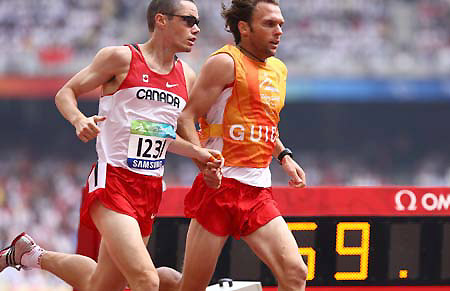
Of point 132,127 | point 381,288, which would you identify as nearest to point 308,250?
point 381,288

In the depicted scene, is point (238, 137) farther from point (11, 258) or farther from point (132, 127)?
point (11, 258)

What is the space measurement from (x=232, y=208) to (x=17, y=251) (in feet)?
5.38

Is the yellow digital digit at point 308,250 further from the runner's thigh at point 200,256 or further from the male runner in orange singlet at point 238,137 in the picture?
the runner's thigh at point 200,256

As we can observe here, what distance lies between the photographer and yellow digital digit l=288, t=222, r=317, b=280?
6.74 m

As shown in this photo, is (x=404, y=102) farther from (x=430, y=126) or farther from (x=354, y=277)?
(x=354, y=277)

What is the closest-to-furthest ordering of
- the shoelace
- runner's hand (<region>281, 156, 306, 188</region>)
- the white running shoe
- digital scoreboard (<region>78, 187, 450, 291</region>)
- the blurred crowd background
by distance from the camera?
1. runner's hand (<region>281, 156, 306, 188</region>)
2. the white running shoe
3. the shoelace
4. digital scoreboard (<region>78, 187, 450, 291</region>)
5. the blurred crowd background

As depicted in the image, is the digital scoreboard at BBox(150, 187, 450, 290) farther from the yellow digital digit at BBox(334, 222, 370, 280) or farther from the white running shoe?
the white running shoe

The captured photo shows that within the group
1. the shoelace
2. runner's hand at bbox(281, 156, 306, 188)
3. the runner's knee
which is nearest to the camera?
the runner's knee

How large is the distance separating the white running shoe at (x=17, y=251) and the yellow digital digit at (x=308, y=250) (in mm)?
1694

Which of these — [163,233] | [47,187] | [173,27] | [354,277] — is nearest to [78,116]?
[173,27]

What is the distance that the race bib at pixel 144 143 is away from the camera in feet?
17.5

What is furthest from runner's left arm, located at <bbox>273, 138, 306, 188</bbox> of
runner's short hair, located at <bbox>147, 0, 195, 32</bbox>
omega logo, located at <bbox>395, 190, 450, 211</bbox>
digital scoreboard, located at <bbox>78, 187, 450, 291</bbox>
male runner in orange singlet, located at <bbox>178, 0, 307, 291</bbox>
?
omega logo, located at <bbox>395, 190, 450, 211</bbox>

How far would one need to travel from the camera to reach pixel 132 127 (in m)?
5.33

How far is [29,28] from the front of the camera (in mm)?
24500
